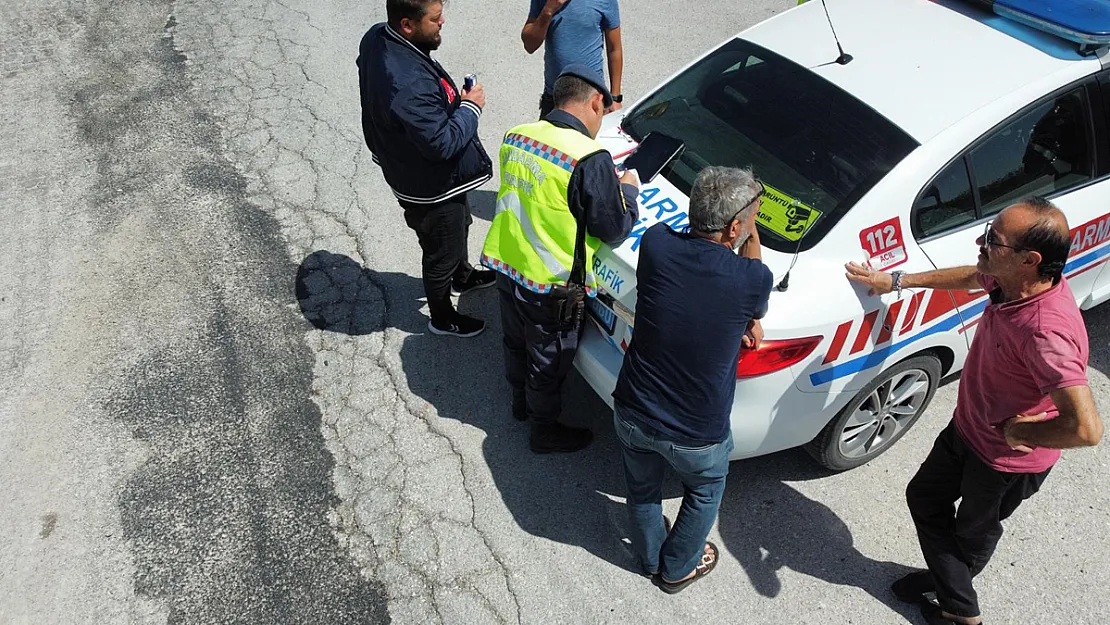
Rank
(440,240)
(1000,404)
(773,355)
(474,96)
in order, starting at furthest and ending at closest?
(440,240)
(474,96)
(773,355)
(1000,404)

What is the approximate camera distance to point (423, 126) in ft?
11.8

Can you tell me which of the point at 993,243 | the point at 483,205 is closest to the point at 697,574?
the point at 993,243

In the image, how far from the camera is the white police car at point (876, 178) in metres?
3.20

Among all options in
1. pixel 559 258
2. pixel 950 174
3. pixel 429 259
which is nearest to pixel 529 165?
pixel 559 258

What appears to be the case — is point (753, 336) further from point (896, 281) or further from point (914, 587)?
point (914, 587)

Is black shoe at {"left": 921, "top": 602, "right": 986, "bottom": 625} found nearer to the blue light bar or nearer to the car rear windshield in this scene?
the car rear windshield

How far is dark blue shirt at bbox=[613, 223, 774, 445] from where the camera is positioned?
2680mm

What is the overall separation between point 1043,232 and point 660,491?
61.3 inches

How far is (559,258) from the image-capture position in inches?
129

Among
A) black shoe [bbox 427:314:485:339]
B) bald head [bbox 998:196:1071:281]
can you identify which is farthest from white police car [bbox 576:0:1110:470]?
black shoe [bbox 427:314:485:339]

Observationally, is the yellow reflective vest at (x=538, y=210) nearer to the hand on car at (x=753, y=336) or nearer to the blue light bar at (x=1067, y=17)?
the hand on car at (x=753, y=336)

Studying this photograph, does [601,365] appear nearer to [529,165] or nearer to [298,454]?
[529,165]

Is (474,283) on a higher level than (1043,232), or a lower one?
lower

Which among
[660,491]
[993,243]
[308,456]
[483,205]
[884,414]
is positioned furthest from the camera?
[483,205]
